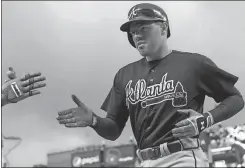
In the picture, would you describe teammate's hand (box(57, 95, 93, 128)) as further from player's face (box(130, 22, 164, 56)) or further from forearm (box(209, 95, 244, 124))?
forearm (box(209, 95, 244, 124))

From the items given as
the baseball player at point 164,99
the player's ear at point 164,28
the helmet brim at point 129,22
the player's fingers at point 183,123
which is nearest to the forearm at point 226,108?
the baseball player at point 164,99

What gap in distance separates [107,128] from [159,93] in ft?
2.14

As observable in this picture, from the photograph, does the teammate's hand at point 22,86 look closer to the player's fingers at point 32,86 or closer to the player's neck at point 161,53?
the player's fingers at point 32,86

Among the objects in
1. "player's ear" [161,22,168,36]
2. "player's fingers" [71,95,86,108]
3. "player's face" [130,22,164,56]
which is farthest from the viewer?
"player's ear" [161,22,168,36]

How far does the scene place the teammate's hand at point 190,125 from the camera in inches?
139

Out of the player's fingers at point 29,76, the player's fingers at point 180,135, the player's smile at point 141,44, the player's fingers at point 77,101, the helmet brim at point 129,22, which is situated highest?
the helmet brim at point 129,22

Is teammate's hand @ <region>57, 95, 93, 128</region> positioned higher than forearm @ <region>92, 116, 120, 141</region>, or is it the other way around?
teammate's hand @ <region>57, 95, 93, 128</region>

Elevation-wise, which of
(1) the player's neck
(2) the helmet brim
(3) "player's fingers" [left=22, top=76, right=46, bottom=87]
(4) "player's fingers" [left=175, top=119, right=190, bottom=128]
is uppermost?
(2) the helmet brim

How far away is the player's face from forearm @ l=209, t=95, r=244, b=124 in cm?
73

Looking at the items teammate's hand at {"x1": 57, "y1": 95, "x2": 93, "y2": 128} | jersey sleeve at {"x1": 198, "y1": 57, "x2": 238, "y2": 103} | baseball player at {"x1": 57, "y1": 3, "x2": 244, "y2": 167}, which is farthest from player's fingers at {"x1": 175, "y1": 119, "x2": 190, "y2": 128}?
teammate's hand at {"x1": 57, "y1": 95, "x2": 93, "y2": 128}

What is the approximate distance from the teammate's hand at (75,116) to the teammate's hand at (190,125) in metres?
0.86

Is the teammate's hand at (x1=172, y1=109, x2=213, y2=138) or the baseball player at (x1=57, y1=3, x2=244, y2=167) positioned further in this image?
the baseball player at (x1=57, y1=3, x2=244, y2=167)

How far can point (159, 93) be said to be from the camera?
3.93m

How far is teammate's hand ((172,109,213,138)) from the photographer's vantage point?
3520mm
